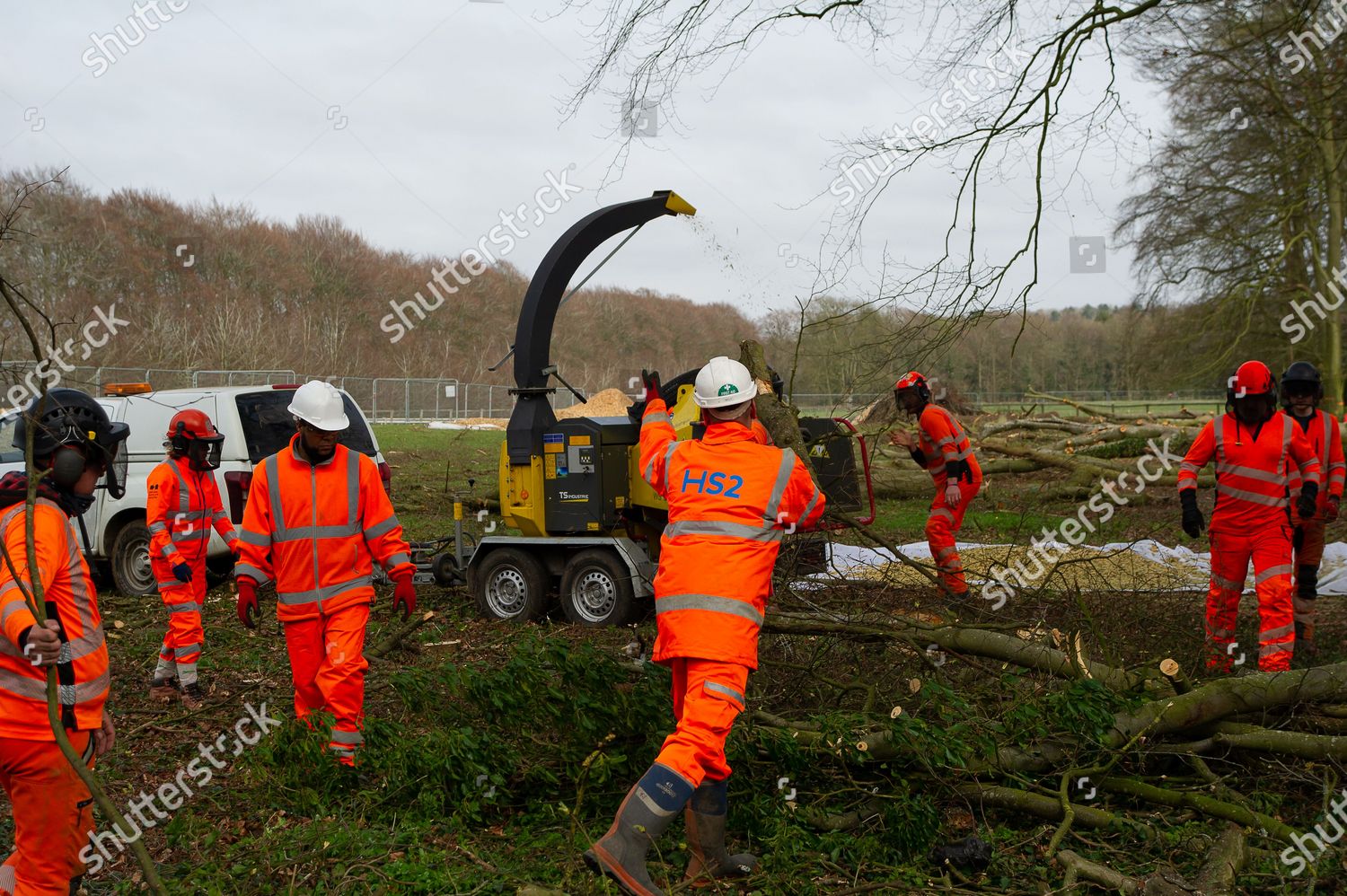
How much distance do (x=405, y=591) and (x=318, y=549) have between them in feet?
1.71

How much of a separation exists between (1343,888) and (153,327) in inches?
1697

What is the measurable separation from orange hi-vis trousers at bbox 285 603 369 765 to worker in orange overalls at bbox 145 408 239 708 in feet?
6.00

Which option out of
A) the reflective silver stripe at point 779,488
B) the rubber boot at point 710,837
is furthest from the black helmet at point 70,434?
the rubber boot at point 710,837

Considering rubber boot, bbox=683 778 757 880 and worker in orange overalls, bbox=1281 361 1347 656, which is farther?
worker in orange overalls, bbox=1281 361 1347 656

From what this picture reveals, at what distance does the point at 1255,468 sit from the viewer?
6.48 m

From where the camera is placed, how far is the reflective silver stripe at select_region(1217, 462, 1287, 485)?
21.1ft

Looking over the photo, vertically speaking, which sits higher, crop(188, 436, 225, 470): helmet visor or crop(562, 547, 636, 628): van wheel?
crop(188, 436, 225, 470): helmet visor

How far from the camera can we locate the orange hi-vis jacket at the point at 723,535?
3.79 m

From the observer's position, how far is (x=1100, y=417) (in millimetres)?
20641

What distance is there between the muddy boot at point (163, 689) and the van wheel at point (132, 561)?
3.11 meters

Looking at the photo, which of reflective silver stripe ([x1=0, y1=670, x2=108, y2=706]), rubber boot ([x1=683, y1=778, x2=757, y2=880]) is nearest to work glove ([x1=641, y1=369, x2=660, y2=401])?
rubber boot ([x1=683, y1=778, x2=757, y2=880])

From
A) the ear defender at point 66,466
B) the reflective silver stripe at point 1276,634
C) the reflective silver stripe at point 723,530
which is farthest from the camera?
the reflective silver stripe at point 1276,634

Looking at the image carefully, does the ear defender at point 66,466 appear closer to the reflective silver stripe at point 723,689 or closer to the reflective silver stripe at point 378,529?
the reflective silver stripe at point 378,529

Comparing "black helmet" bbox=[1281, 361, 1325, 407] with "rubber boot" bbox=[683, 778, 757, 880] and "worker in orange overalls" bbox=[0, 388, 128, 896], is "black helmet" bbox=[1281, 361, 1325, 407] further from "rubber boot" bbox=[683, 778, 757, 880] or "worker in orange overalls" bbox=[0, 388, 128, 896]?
"worker in orange overalls" bbox=[0, 388, 128, 896]
